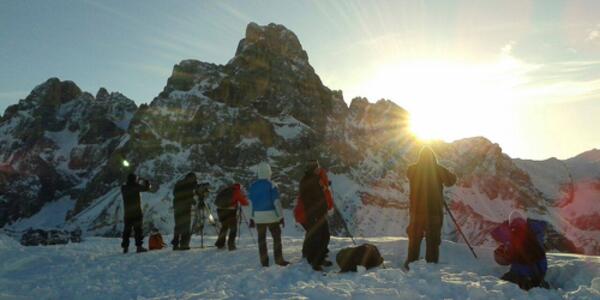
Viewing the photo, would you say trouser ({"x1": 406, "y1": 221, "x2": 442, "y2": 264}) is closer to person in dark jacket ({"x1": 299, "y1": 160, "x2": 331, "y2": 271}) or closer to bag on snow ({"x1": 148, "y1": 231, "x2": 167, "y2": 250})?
person in dark jacket ({"x1": 299, "y1": 160, "x2": 331, "y2": 271})

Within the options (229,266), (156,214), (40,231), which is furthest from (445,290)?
(156,214)

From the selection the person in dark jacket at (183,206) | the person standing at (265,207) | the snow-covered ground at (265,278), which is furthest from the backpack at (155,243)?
the person standing at (265,207)

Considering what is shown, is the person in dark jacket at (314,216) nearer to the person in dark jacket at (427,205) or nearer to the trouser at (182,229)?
the person in dark jacket at (427,205)

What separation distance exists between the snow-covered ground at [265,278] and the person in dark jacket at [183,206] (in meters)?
2.69

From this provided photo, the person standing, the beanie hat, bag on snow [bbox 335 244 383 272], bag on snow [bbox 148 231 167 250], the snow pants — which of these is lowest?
bag on snow [bbox 148 231 167 250]

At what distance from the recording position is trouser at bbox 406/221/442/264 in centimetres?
1145

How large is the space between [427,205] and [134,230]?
34.6 feet

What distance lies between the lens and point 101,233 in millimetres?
156000

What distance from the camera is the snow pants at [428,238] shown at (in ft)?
37.6

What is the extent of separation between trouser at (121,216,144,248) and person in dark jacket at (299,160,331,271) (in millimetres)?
7430

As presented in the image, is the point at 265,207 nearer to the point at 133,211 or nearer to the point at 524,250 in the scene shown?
the point at 524,250

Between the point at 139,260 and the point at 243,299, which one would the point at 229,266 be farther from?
the point at 243,299

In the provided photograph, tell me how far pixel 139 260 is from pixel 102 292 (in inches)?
190

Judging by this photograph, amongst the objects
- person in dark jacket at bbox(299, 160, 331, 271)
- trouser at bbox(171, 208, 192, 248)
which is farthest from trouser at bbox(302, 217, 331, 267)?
trouser at bbox(171, 208, 192, 248)
